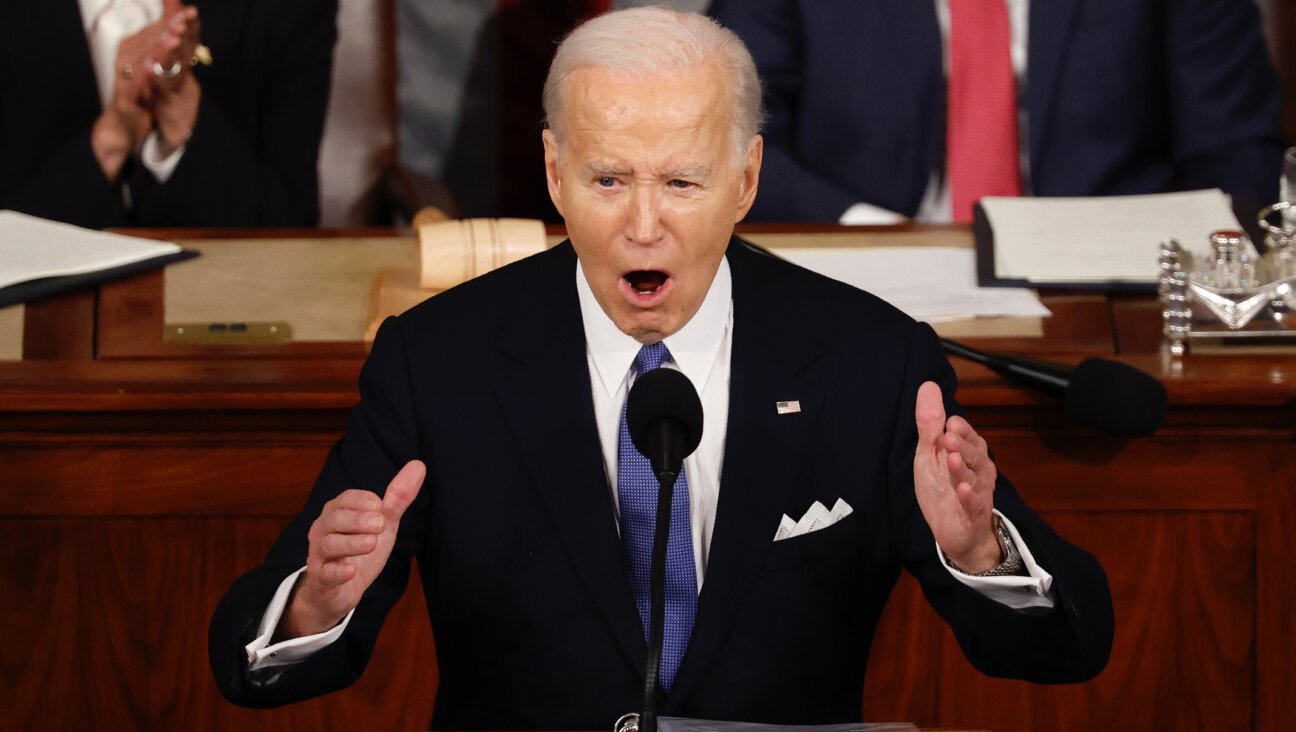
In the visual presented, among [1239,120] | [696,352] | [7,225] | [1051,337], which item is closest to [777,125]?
[1239,120]

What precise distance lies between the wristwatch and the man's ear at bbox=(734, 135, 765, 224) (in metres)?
0.34

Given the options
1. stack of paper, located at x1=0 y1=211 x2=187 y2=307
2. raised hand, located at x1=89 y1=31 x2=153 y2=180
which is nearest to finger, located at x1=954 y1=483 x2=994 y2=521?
stack of paper, located at x1=0 y1=211 x2=187 y2=307

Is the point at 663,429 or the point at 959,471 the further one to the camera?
the point at 959,471

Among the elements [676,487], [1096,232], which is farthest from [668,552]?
[1096,232]

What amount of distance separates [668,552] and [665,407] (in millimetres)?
394

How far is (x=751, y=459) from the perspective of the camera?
1.49 meters

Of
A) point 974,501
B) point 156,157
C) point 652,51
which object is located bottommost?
point 974,501

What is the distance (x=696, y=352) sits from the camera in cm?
152

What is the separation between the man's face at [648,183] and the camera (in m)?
1.34

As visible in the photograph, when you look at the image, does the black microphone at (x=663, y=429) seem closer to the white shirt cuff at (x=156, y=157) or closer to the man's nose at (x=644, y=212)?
the man's nose at (x=644, y=212)

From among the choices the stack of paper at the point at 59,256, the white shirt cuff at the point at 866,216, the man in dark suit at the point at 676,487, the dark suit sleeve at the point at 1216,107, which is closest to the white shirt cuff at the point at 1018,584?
the man in dark suit at the point at 676,487

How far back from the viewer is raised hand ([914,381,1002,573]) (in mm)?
1258

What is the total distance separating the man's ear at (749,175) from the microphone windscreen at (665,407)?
1.09 ft

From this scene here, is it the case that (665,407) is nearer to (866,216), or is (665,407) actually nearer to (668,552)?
(668,552)
